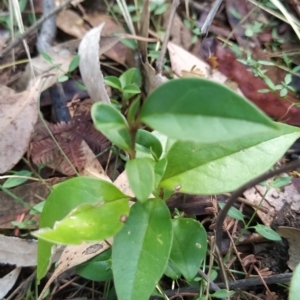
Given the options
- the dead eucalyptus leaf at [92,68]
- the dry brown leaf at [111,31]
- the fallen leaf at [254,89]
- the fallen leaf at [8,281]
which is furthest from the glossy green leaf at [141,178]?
the dry brown leaf at [111,31]

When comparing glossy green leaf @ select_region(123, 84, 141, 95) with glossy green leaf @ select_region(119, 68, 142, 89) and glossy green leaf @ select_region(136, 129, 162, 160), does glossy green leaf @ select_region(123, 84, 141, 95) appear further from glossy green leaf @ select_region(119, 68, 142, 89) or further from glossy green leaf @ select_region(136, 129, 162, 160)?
glossy green leaf @ select_region(136, 129, 162, 160)

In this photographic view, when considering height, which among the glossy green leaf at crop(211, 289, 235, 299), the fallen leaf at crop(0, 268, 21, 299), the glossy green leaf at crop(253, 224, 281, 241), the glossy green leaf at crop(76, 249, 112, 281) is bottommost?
the fallen leaf at crop(0, 268, 21, 299)

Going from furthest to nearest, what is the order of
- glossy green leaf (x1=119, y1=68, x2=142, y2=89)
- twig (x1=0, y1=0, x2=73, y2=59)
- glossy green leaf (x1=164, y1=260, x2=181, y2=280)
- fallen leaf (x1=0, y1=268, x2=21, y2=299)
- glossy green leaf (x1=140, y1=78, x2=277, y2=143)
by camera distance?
twig (x1=0, y1=0, x2=73, y2=59) < glossy green leaf (x1=119, y1=68, x2=142, y2=89) < fallen leaf (x1=0, y1=268, x2=21, y2=299) < glossy green leaf (x1=164, y1=260, x2=181, y2=280) < glossy green leaf (x1=140, y1=78, x2=277, y2=143)

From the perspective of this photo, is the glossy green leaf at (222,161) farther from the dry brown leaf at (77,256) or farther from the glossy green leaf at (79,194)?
the dry brown leaf at (77,256)

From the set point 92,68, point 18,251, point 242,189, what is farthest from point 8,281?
point 242,189

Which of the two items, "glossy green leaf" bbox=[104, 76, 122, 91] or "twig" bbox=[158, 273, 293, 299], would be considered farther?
"glossy green leaf" bbox=[104, 76, 122, 91]

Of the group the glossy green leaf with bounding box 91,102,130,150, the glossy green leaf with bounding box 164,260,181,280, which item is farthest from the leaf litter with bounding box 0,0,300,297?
the glossy green leaf with bounding box 91,102,130,150

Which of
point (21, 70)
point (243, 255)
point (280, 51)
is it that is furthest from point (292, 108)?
point (21, 70)

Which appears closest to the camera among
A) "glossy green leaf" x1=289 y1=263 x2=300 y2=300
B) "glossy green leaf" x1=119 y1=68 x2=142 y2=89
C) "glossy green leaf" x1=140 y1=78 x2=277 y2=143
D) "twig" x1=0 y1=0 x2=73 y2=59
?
"glossy green leaf" x1=140 y1=78 x2=277 y2=143
